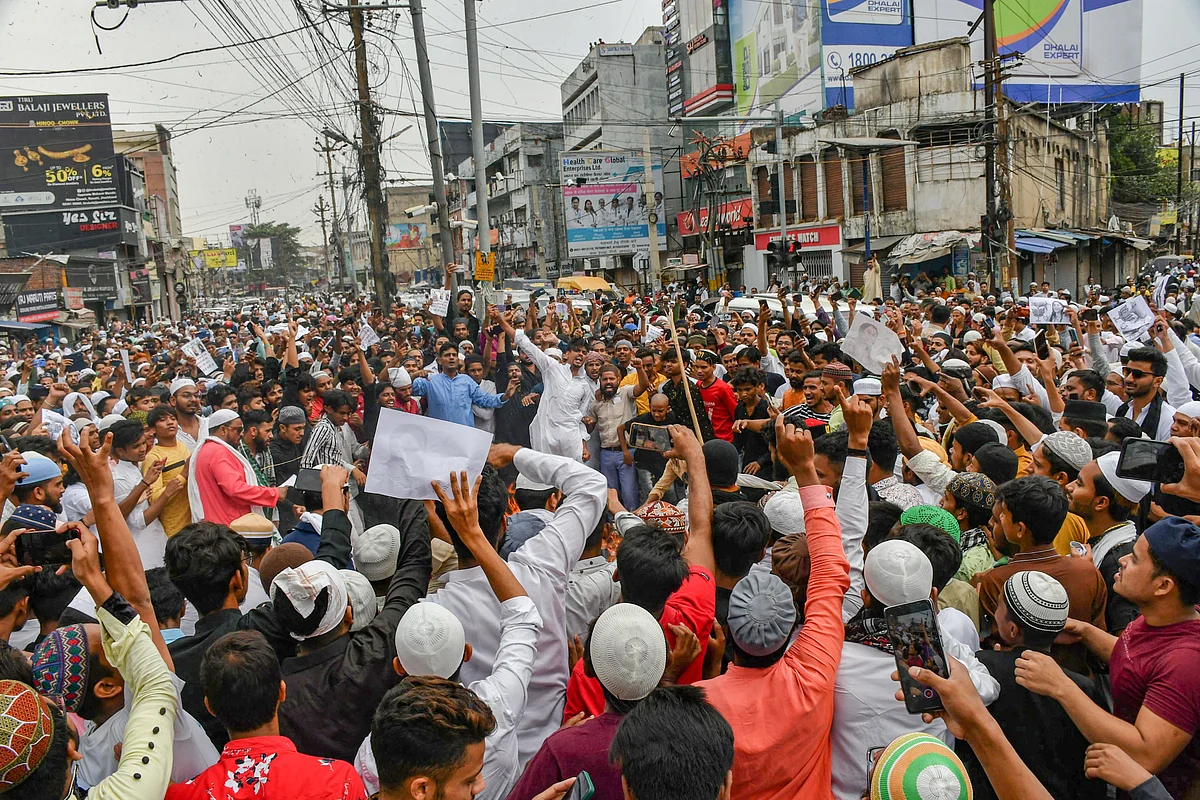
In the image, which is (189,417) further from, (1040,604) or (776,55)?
(776,55)

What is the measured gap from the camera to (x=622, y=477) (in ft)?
23.5

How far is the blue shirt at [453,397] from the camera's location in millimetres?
8133

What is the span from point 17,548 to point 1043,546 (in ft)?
13.2

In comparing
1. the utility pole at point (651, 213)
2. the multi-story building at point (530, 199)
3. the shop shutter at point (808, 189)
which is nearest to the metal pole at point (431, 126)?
the shop shutter at point (808, 189)

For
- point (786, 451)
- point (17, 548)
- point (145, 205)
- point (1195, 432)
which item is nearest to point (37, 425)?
point (17, 548)

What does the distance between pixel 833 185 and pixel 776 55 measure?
1432 centimetres

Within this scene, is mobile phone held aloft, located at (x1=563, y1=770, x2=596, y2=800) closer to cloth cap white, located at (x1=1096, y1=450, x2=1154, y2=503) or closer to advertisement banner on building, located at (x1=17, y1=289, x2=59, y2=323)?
cloth cap white, located at (x1=1096, y1=450, x2=1154, y2=503)

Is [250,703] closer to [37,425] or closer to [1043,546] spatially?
[1043,546]

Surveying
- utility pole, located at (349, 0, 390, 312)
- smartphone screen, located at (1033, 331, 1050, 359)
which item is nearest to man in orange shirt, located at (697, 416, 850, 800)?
smartphone screen, located at (1033, 331, 1050, 359)

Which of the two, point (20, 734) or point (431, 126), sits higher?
point (431, 126)

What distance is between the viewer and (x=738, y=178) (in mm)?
45188

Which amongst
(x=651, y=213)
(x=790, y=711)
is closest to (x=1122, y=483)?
(x=790, y=711)

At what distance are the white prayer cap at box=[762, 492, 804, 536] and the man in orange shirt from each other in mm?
1005

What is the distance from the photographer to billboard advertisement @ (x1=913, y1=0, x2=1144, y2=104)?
3925cm
